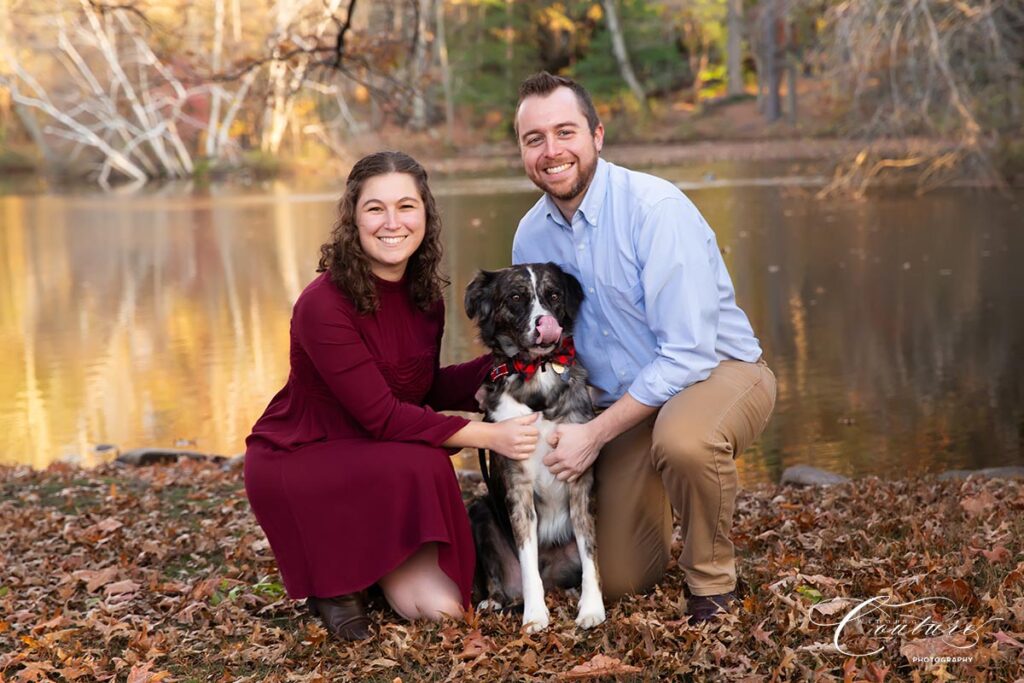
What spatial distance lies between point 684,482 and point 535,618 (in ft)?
2.33

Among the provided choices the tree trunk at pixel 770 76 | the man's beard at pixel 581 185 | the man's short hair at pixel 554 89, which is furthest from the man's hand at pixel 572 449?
the tree trunk at pixel 770 76

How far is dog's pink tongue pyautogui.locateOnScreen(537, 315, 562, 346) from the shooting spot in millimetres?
4016

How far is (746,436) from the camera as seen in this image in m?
4.23

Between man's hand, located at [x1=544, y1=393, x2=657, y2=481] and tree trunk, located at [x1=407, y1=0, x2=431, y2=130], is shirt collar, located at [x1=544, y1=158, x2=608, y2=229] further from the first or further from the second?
tree trunk, located at [x1=407, y1=0, x2=431, y2=130]

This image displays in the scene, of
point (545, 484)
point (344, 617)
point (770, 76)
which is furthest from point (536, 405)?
point (770, 76)

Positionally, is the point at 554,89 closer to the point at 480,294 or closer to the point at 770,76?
the point at 480,294

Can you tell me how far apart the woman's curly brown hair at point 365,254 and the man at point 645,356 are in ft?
1.38

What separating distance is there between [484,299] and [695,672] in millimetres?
1487

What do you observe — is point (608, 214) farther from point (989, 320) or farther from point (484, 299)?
point (989, 320)

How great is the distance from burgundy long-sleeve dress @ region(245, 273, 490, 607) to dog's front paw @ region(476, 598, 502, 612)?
0.36 ft

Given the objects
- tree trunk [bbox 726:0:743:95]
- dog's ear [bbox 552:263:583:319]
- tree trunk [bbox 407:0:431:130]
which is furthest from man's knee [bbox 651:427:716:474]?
tree trunk [bbox 726:0:743:95]

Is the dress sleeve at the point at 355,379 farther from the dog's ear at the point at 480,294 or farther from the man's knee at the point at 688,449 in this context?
the man's knee at the point at 688,449

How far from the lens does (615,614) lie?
4.16 meters

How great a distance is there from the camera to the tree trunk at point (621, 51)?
146 feet
